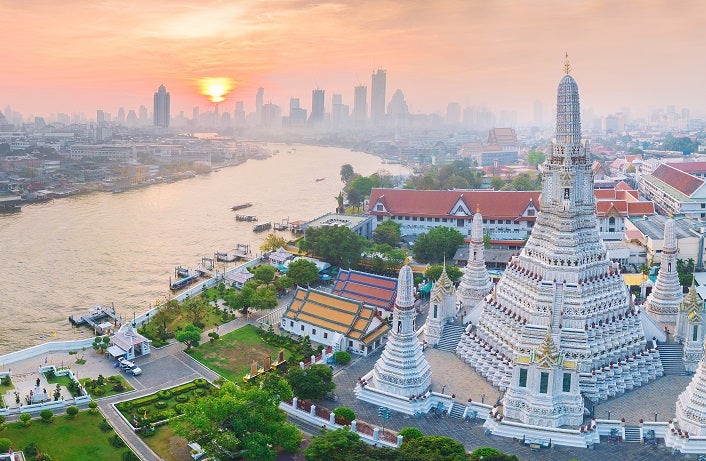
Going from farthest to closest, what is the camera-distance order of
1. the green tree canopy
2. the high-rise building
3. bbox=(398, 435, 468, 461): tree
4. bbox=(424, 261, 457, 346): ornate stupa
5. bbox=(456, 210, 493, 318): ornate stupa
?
the high-rise building
the green tree canopy
bbox=(456, 210, 493, 318): ornate stupa
bbox=(424, 261, 457, 346): ornate stupa
bbox=(398, 435, 468, 461): tree

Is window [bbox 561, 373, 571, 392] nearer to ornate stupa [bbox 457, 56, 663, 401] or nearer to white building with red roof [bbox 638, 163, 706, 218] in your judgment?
ornate stupa [bbox 457, 56, 663, 401]

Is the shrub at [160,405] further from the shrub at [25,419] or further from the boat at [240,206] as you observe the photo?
the boat at [240,206]

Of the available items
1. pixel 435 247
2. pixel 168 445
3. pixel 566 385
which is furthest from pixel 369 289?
pixel 168 445

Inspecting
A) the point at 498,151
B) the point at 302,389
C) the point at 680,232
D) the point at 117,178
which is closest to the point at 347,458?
the point at 302,389

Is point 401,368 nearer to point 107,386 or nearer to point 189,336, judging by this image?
point 189,336

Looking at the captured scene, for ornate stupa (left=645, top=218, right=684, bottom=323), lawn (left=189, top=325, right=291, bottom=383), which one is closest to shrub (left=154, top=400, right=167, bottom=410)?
lawn (left=189, top=325, right=291, bottom=383)

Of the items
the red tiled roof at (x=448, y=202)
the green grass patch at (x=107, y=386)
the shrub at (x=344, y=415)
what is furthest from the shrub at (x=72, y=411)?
the red tiled roof at (x=448, y=202)

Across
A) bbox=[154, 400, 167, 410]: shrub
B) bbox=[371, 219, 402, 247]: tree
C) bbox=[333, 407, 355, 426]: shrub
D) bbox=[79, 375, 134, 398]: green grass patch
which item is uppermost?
bbox=[371, 219, 402, 247]: tree
